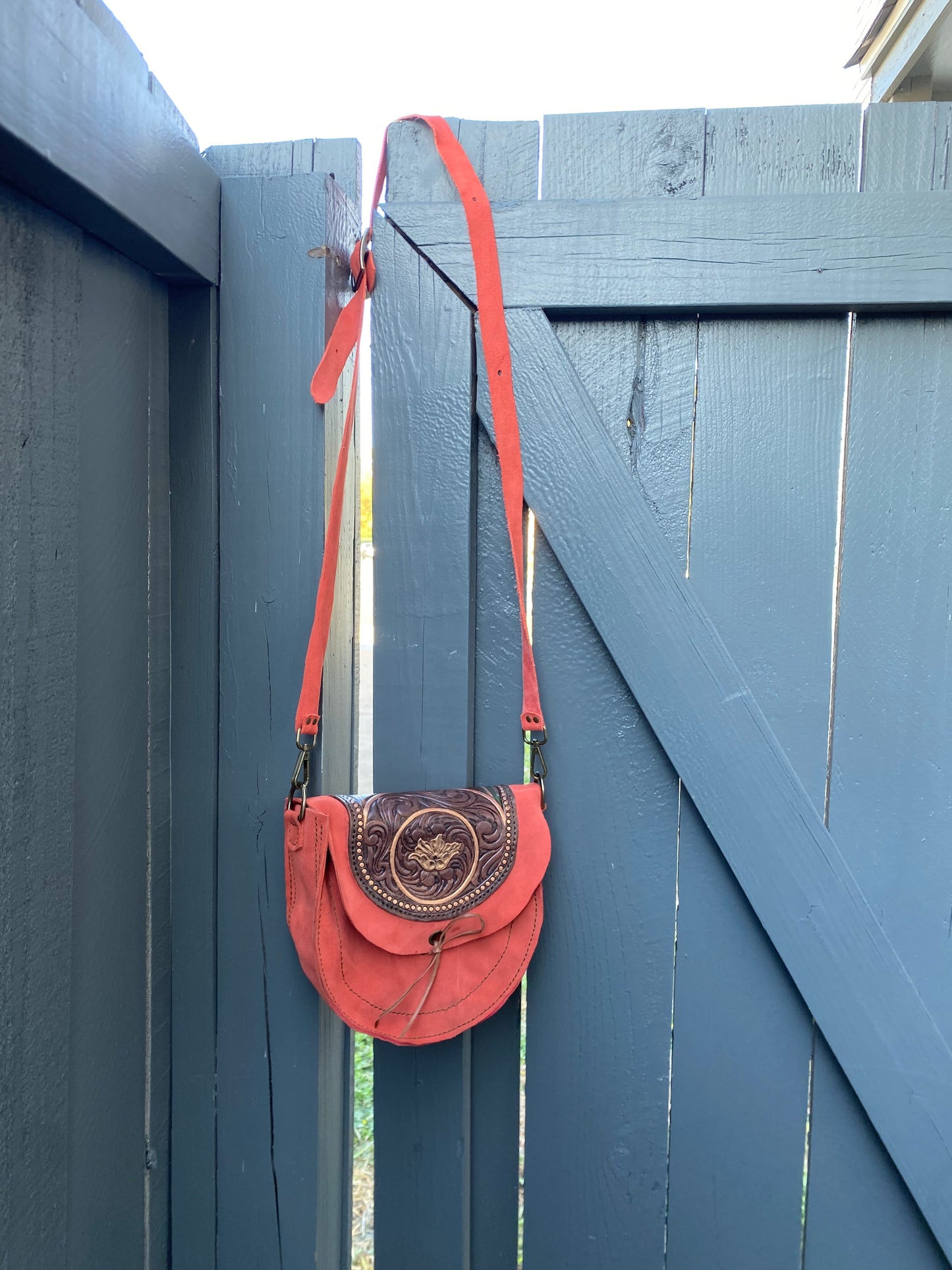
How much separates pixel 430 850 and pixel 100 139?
837mm

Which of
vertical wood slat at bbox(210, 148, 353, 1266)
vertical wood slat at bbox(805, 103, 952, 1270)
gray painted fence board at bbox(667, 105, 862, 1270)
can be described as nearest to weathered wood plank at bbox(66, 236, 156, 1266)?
vertical wood slat at bbox(210, 148, 353, 1266)

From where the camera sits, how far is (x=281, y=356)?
40.6 inches

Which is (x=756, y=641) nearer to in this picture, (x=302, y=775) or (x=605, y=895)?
(x=605, y=895)

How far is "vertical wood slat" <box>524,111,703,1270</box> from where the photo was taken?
1.06 m

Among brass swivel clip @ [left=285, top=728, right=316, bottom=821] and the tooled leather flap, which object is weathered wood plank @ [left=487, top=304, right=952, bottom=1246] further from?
brass swivel clip @ [left=285, top=728, right=316, bottom=821]

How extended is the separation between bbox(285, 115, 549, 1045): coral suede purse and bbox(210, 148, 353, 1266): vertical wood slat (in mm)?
70

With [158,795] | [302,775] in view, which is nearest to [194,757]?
[158,795]

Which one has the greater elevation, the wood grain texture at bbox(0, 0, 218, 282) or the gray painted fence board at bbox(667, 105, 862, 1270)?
the wood grain texture at bbox(0, 0, 218, 282)

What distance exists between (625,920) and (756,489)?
639 millimetres

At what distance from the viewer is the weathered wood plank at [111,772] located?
0.87 m

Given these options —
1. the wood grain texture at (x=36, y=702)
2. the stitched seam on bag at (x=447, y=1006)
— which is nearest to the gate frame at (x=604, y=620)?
the stitched seam on bag at (x=447, y=1006)

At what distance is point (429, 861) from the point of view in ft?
3.10

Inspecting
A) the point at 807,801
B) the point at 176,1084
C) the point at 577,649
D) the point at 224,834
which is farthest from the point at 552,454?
the point at 176,1084

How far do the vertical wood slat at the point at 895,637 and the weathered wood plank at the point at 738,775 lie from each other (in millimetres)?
51
